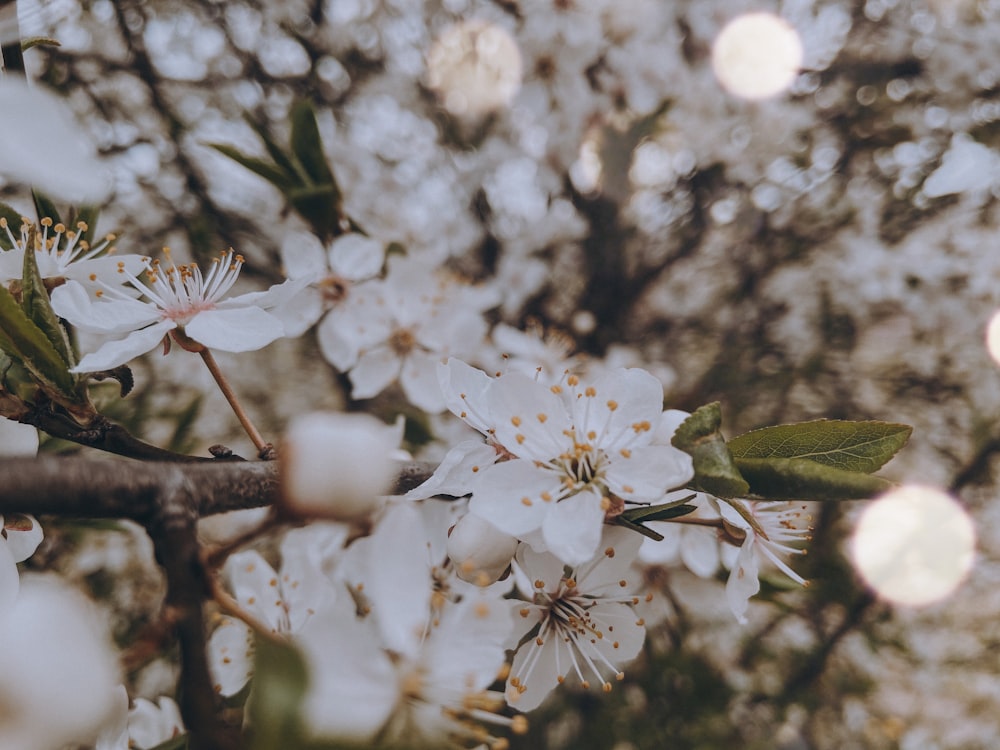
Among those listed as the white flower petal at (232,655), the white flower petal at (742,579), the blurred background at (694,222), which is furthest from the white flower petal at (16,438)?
the blurred background at (694,222)

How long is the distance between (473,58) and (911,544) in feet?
7.33

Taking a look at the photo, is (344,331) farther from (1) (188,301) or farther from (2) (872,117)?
(2) (872,117)

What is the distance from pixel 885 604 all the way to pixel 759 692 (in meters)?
0.43

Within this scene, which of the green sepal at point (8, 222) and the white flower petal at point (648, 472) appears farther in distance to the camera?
the green sepal at point (8, 222)

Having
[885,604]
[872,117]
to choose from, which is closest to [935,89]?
[872,117]

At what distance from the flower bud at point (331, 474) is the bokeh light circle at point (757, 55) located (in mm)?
2499

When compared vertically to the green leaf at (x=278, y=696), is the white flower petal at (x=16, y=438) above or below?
below

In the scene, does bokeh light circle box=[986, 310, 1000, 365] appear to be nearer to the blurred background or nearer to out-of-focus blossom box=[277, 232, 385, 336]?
the blurred background

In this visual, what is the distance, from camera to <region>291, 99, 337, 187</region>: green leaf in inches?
32.4

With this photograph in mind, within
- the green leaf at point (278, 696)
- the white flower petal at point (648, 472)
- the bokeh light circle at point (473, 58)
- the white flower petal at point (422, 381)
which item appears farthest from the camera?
the bokeh light circle at point (473, 58)

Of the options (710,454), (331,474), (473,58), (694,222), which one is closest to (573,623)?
(710,454)

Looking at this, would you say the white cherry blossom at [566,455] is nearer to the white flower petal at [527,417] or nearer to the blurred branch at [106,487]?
the white flower petal at [527,417]

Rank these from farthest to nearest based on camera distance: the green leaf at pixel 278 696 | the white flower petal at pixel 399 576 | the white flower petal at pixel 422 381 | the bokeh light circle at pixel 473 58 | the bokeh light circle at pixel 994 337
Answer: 1. the bokeh light circle at pixel 473 58
2. the bokeh light circle at pixel 994 337
3. the white flower petal at pixel 422 381
4. the white flower petal at pixel 399 576
5. the green leaf at pixel 278 696

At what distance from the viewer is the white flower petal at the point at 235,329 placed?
1.89 ft
